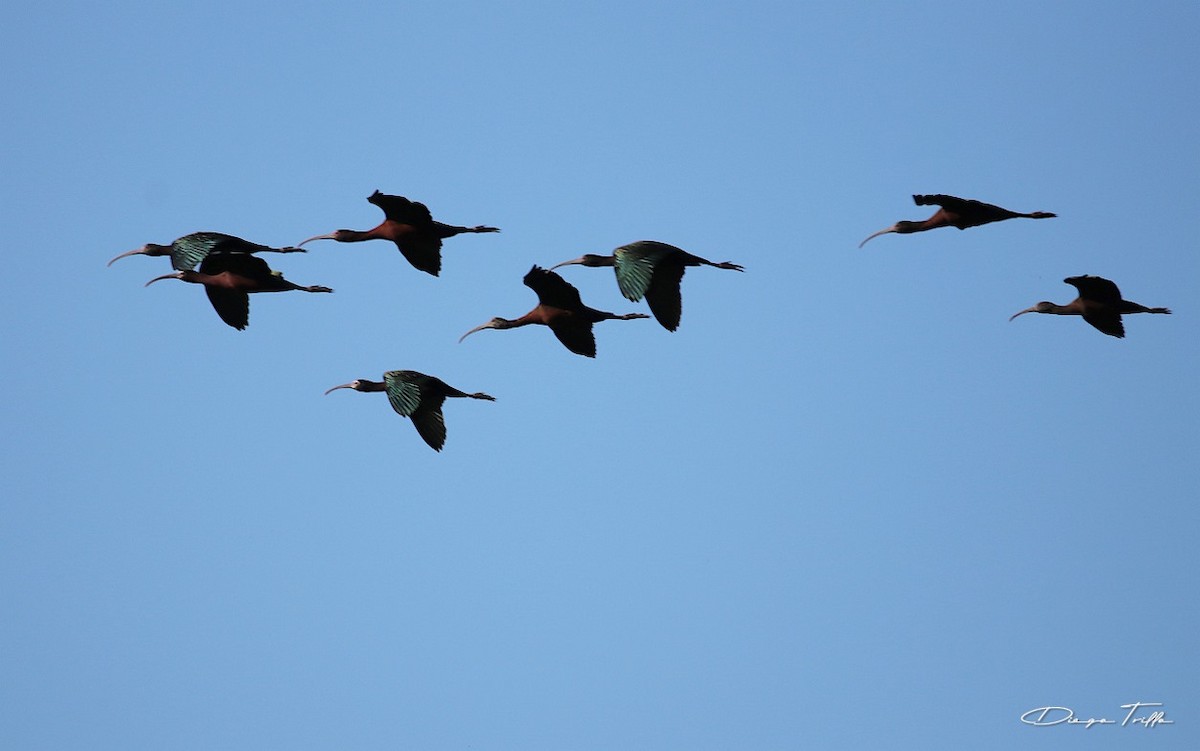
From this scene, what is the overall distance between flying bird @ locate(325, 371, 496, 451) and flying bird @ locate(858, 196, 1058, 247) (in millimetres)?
9804

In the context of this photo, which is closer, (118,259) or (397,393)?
(397,393)

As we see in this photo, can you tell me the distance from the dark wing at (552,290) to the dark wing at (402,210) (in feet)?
8.25

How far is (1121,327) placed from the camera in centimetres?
4222

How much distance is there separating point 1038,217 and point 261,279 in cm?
1690

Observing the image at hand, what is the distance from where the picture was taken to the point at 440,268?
4275 cm

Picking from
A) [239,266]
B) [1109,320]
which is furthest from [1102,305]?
[239,266]

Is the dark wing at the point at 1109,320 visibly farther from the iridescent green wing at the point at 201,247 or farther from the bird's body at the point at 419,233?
the iridescent green wing at the point at 201,247

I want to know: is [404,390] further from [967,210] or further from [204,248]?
[967,210]

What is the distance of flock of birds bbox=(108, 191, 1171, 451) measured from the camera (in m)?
40.2

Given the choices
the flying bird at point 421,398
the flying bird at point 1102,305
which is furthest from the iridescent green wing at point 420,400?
the flying bird at point 1102,305

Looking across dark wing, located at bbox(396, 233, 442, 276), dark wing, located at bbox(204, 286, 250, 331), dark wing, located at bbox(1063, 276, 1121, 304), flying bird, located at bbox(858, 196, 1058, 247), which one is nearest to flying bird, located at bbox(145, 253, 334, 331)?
dark wing, located at bbox(204, 286, 250, 331)

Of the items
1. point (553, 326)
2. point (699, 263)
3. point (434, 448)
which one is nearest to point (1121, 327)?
point (699, 263)

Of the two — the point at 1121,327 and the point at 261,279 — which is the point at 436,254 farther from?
the point at 1121,327

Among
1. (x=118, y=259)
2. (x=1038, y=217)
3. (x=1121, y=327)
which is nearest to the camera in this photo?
(x=1038, y=217)
